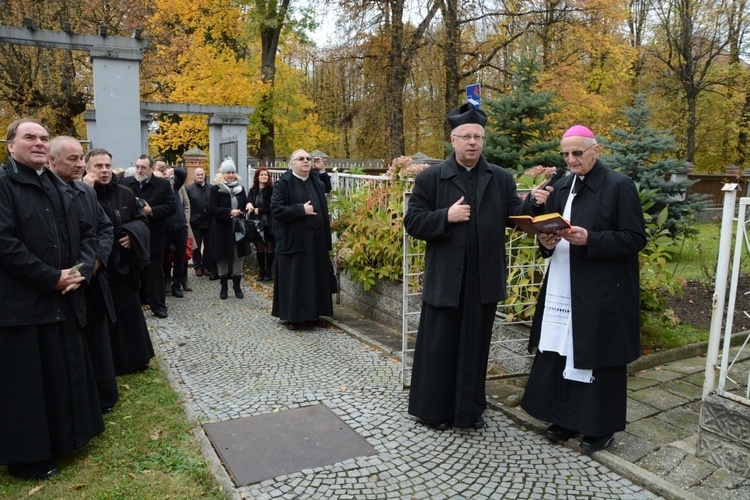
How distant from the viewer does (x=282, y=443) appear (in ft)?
12.8

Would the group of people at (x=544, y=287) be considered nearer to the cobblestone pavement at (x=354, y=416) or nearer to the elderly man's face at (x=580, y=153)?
the elderly man's face at (x=580, y=153)

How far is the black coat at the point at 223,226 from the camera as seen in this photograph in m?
8.29

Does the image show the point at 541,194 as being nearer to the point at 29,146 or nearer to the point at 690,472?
the point at 690,472

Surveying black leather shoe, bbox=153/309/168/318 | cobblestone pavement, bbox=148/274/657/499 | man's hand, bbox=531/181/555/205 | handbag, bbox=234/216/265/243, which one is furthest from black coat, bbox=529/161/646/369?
handbag, bbox=234/216/265/243

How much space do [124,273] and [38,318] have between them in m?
1.76

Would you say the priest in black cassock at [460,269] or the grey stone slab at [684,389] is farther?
the grey stone slab at [684,389]

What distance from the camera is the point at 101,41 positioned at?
400 inches

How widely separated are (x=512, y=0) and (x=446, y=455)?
1598 cm

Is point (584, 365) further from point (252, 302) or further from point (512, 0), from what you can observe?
point (512, 0)

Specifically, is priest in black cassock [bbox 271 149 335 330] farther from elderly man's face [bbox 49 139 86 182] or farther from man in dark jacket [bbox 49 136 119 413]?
elderly man's face [bbox 49 139 86 182]

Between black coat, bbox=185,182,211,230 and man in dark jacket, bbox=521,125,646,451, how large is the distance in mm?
6986

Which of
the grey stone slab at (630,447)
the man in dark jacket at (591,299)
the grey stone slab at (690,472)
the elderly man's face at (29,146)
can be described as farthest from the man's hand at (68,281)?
the grey stone slab at (690,472)

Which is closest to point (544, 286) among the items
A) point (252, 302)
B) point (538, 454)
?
point (538, 454)

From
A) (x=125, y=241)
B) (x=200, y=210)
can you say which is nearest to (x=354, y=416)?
(x=125, y=241)
